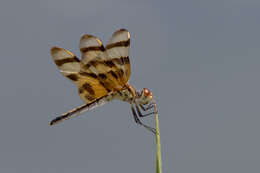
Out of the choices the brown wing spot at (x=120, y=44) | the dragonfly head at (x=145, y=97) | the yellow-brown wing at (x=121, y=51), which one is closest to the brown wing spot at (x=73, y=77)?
the yellow-brown wing at (x=121, y=51)

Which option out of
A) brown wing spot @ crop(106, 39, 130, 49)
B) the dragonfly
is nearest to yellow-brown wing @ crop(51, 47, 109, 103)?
the dragonfly

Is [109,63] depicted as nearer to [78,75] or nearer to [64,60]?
[78,75]

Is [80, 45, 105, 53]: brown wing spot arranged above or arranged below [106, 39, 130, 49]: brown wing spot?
below

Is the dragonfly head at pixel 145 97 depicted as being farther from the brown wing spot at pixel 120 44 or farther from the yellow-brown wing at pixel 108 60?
the brown wing spot at pixel 120 44

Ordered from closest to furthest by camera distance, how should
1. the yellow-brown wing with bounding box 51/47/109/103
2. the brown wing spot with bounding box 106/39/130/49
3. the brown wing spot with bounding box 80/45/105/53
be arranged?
the brown wing spot with bounding box 106/39/130/49, the brown wing spot with bounding box 80/45/105/53, the yellow-brown wing with bounding box 51/47/109/103

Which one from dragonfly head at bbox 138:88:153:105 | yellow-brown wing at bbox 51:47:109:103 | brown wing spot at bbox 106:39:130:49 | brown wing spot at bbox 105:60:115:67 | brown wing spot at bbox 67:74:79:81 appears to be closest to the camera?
Answer: dragonfly head at bbox 138:88:153:105

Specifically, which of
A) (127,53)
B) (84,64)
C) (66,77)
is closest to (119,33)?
(127,53)

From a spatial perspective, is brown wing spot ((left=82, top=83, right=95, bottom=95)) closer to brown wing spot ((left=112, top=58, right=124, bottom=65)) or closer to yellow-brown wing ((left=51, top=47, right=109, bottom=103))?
yellow-brown wing ((left=51, top=47, right=109, bottom=103))
